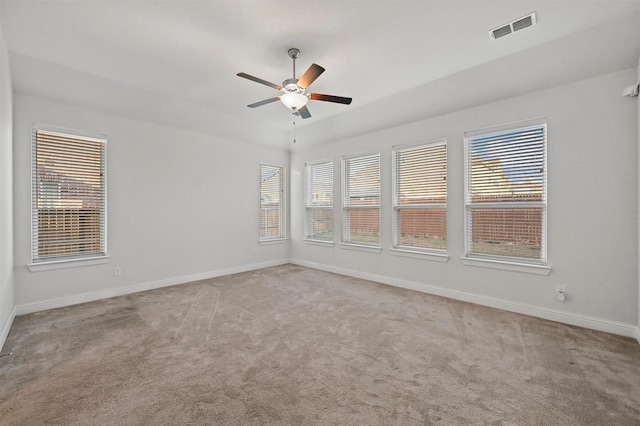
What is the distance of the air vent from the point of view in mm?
2477

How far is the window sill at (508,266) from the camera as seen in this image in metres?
3.37

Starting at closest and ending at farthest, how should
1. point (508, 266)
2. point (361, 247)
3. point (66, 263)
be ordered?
point (508, 266)
point (66, 263)
point (361, 247)

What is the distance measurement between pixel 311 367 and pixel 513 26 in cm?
341

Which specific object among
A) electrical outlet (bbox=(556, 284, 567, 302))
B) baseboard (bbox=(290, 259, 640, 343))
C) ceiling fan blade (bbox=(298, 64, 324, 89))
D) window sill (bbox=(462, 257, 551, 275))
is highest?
ceiling fan blade (bbox=(298, 64, 324, 89))

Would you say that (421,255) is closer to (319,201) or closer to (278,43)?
(319,201)

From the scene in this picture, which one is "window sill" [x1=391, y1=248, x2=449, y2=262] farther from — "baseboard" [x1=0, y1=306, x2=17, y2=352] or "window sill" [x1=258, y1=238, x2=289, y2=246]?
"baseboard" [x1=0, y1=306, x2=17, y2=352]

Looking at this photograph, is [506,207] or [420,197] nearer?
[506,207]

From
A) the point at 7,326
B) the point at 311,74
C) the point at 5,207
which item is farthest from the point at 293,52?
the point at 7,326

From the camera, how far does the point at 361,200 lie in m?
5.42

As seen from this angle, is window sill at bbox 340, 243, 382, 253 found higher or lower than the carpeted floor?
higher

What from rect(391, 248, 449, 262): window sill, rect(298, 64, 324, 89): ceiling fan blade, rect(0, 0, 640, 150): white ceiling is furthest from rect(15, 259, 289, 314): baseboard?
rect(298, 64, 324, 89): ceiling fan blade

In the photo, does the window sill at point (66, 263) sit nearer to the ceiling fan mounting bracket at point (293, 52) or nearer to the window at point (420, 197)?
the ceiling fan mounting bracket at point (293, 52)

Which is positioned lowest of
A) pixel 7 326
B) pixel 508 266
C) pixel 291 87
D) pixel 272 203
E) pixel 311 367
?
pixel 311 367

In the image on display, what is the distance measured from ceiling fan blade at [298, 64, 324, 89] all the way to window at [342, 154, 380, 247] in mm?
2566
